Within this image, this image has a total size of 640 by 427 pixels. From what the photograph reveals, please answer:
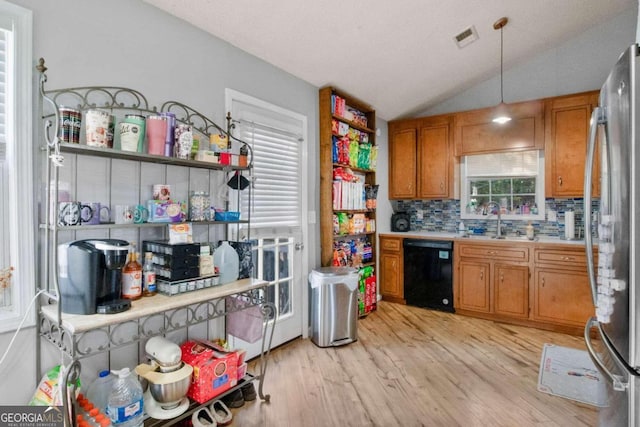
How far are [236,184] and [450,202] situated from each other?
3.28m

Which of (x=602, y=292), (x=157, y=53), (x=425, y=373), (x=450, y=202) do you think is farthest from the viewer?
(x=450, y=202)

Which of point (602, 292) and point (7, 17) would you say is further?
point (7, 17)

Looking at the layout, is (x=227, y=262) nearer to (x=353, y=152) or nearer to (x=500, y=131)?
(x=353, y=152)

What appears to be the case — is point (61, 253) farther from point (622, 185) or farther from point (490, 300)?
point (490, 300)

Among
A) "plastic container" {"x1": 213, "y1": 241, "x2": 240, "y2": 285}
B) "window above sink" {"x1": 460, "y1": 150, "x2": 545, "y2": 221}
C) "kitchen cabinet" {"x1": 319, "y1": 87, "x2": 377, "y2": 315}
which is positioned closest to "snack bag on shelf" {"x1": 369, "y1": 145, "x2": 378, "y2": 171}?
"kitchen cabinet" {"x1": 319, "y1": 87, "x2": 377, "y2": 315}

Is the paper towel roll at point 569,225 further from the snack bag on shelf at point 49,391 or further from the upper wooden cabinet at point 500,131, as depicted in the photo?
the snack bag on shelf at point 49,391

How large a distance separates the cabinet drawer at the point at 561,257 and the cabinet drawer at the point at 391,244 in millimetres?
1478

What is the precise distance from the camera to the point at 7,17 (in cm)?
142

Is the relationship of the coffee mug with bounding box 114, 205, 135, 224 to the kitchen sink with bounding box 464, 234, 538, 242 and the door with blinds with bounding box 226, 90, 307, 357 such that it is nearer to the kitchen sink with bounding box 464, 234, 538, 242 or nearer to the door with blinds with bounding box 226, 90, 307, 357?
the door with blinds with bounding box 226, 90, 307, 357

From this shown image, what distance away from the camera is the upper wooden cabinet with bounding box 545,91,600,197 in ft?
11.2

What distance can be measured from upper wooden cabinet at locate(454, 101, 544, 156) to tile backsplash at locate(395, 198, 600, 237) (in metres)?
0.75

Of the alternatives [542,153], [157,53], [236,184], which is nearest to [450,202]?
[542,153]

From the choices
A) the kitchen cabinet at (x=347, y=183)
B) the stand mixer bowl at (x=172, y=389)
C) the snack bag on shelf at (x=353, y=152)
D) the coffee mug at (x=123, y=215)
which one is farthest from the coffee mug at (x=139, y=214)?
the snack bag on shelf at (x=353, y=152)

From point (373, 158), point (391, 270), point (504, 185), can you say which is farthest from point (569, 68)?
point (391, 270)
